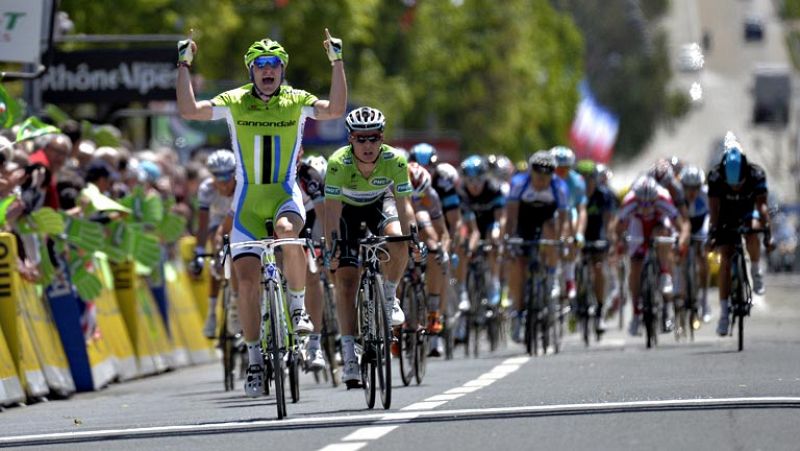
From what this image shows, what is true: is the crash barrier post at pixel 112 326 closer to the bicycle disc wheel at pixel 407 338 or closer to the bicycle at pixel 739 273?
the bicycle disc wheel at pixel 407 338

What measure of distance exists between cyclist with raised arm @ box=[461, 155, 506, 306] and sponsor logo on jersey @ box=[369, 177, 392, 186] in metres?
10.3

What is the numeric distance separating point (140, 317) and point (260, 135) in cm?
861

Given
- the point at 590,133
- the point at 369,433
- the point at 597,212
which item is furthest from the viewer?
the point at 590,133

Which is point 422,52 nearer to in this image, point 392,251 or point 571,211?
point 571,211

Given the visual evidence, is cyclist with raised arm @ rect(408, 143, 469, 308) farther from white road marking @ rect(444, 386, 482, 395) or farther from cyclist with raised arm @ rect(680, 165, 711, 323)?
white road marking @ rect(444, 386, 482, 395)

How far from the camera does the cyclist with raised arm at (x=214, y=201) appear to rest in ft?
68.9

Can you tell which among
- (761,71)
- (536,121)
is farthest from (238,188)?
(761,71)

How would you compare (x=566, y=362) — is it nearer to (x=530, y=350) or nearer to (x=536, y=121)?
(x=530, y=350)

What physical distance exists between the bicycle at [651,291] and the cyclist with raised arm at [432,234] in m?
3.46

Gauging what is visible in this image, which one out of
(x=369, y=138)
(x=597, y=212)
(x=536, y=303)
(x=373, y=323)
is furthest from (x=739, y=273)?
(x=597, y=212)

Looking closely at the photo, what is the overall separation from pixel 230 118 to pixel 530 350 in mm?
8505

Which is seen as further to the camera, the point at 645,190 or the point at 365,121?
the point at 645,190

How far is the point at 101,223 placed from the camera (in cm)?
2228

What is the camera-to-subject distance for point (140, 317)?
2369cm
